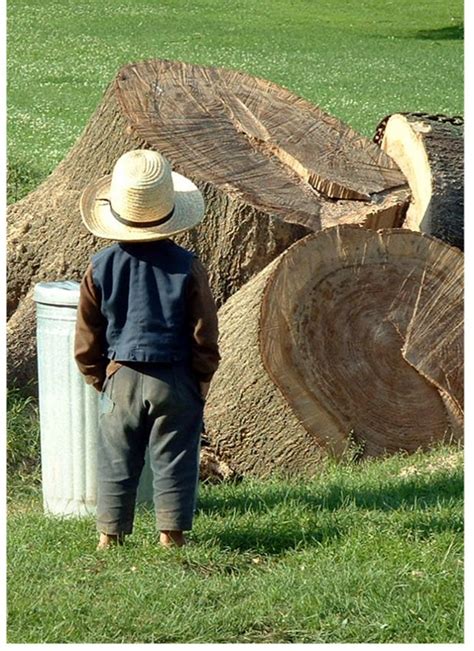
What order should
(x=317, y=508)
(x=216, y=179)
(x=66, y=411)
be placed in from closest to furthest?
1. (x=317, y=508)
2. (x=66, y=411)
3. (x=216, y=179)

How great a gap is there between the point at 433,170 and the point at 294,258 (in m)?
1.59

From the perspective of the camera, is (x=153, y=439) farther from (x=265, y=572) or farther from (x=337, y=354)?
(x=337, y=354)

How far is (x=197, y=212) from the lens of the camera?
5.21 meters

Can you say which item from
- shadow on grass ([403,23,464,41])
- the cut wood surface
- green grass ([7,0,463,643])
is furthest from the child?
shadow on grass ([403,23,464,41])

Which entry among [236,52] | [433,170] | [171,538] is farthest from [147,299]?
[236,52]

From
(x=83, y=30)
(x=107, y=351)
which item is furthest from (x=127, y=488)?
(x=83, y=30)

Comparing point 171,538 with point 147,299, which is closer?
point 147,299

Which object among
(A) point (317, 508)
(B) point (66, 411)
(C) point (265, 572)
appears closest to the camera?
(C) point (265, 572)

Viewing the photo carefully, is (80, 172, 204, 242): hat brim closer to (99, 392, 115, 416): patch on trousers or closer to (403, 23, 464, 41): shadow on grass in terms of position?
(99, 392, 115, 416): patch on trousers

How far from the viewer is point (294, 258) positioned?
6574mm

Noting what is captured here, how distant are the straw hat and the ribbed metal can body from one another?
659 mm

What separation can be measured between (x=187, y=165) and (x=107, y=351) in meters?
2.07

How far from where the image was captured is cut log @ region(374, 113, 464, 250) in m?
7.75

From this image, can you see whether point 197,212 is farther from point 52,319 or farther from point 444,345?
point 444,345
